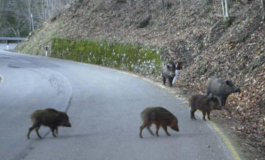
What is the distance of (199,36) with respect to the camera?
2305cm

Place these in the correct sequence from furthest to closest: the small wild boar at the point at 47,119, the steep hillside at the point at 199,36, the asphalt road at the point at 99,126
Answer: the steep hillside at the point at 199,36
the small wild boar at the point at 47,119
the asphalt road at the point at 99,126

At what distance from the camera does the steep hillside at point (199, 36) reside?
13.6 metres

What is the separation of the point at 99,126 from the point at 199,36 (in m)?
13.6

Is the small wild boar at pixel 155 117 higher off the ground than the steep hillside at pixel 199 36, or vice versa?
the steep hillside at pixel 199 36

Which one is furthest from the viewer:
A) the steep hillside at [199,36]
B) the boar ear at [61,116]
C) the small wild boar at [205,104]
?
the steep hillside at [199,36]

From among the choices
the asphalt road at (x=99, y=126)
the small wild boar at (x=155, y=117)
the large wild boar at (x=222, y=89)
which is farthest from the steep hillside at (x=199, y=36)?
the small wild boar at (x=155, y=117)

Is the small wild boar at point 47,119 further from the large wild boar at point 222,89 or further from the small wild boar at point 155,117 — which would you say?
the large wild boar at point 222,89

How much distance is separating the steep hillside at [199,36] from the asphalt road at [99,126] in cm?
143

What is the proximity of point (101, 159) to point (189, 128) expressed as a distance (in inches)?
131

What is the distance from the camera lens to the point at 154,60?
2339 cm

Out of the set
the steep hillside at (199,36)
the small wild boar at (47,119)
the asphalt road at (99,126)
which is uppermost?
the steep hillside at (199,36)

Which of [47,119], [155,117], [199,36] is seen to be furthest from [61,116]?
[199,36]

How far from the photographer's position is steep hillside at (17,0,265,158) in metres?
13.6

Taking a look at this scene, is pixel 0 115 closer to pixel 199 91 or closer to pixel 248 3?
pixel 199 91
